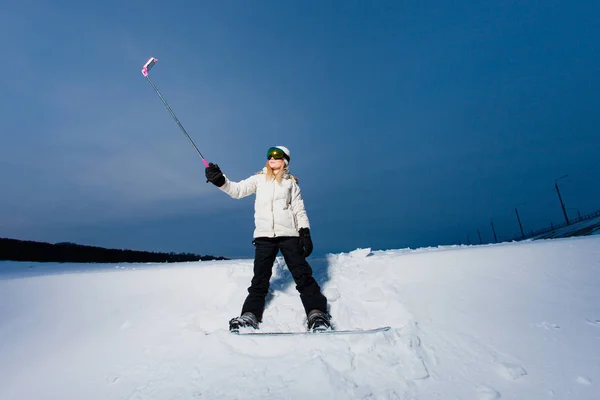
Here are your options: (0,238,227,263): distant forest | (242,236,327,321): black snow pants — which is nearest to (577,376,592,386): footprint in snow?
(242,236,327,321): black snow pants

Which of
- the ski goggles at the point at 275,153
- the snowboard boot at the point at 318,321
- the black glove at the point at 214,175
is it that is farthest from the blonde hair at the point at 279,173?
the snowboard boot at the point at 318,321

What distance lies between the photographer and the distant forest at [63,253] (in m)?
9.34

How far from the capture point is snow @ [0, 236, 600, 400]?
6.98 ft

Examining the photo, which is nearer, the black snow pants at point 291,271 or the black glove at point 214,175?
the black snow pants at point 291,271

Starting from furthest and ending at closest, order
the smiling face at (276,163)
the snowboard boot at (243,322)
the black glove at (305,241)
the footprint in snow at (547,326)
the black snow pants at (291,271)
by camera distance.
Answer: the smiling face at (276,163), the black glove at (305,241), the black snow pants at (291,271), the snowboard boot at (243,322), the footprint in snow at (547,326)

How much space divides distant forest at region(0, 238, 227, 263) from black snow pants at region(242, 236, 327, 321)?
619cm

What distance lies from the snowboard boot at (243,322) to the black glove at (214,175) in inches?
60.5

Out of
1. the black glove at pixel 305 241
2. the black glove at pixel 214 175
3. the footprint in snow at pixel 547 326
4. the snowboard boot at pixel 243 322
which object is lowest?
the footprint in snow at pixel 547 326

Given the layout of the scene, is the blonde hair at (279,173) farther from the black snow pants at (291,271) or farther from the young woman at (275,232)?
the black snow pants at (291,271)

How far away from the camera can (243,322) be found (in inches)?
112

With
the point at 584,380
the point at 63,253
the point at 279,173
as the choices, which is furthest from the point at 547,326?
the point at 63,253

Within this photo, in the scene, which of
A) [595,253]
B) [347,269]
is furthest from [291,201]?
[595,253]

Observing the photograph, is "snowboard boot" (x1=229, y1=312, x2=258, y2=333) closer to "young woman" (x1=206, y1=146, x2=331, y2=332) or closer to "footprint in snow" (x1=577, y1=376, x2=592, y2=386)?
"young woman" (x1=206, y1=146, x2=331, y2=332)

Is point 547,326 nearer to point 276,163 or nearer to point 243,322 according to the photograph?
point 243,322
